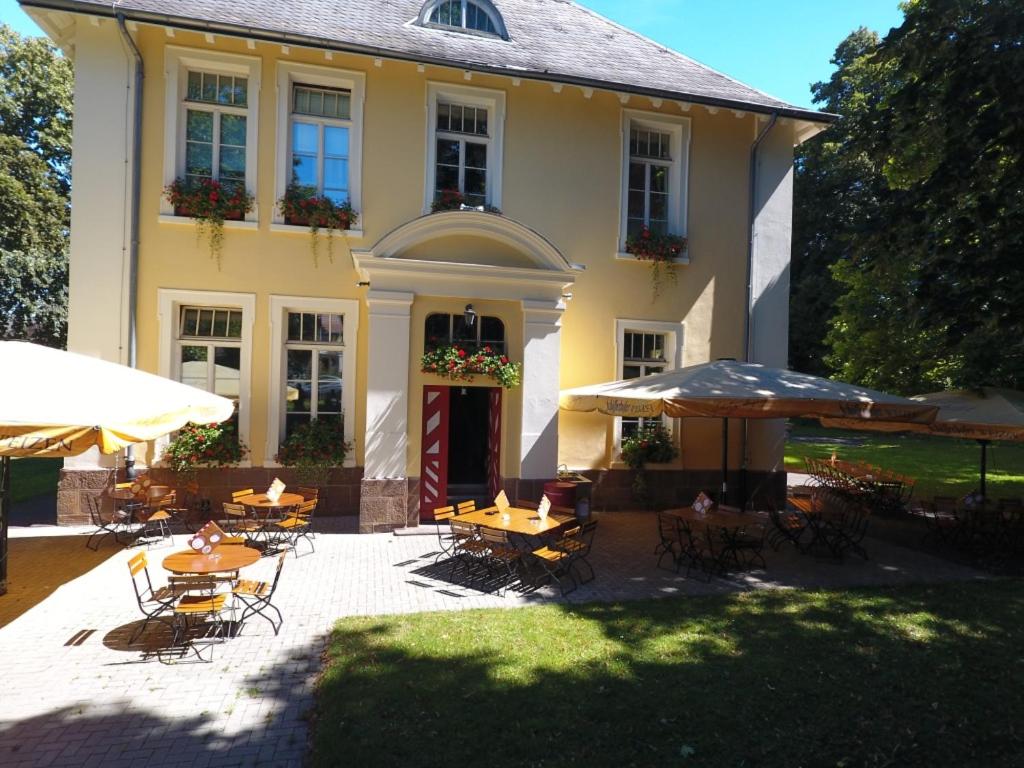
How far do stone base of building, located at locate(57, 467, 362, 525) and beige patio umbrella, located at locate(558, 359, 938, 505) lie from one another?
4.93m

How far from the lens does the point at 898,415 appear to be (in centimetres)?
809

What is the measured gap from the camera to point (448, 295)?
9.72 metres

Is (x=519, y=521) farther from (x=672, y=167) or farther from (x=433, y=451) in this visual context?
(x=672, y=167)

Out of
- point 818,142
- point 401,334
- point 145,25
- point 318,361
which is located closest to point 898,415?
point 401,334

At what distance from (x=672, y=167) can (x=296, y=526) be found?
1044 centimetres

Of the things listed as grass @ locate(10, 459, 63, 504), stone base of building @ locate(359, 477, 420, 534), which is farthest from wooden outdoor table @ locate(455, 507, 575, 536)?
grass @ locate(10, 459, 63, 504)

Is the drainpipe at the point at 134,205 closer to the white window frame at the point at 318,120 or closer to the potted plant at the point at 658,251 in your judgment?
the white window frame at the point at 318,120

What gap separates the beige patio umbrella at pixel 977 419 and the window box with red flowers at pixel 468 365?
5.53 m

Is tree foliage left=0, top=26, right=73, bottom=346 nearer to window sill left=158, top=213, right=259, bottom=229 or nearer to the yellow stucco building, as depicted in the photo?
the yellow stucco building

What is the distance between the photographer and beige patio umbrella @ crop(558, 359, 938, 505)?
7531mm

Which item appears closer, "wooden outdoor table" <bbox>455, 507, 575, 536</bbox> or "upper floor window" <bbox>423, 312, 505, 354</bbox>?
"wooden outdoor table" <bbox>455, 507, 575, 536</bbox>

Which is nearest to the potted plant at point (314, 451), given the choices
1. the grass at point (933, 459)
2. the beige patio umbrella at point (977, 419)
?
the beige patio umbrella at point (977, 419)

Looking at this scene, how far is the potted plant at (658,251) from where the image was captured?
11.9 m

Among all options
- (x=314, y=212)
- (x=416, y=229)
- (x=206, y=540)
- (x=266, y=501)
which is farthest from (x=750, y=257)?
(x=206, y=540)
